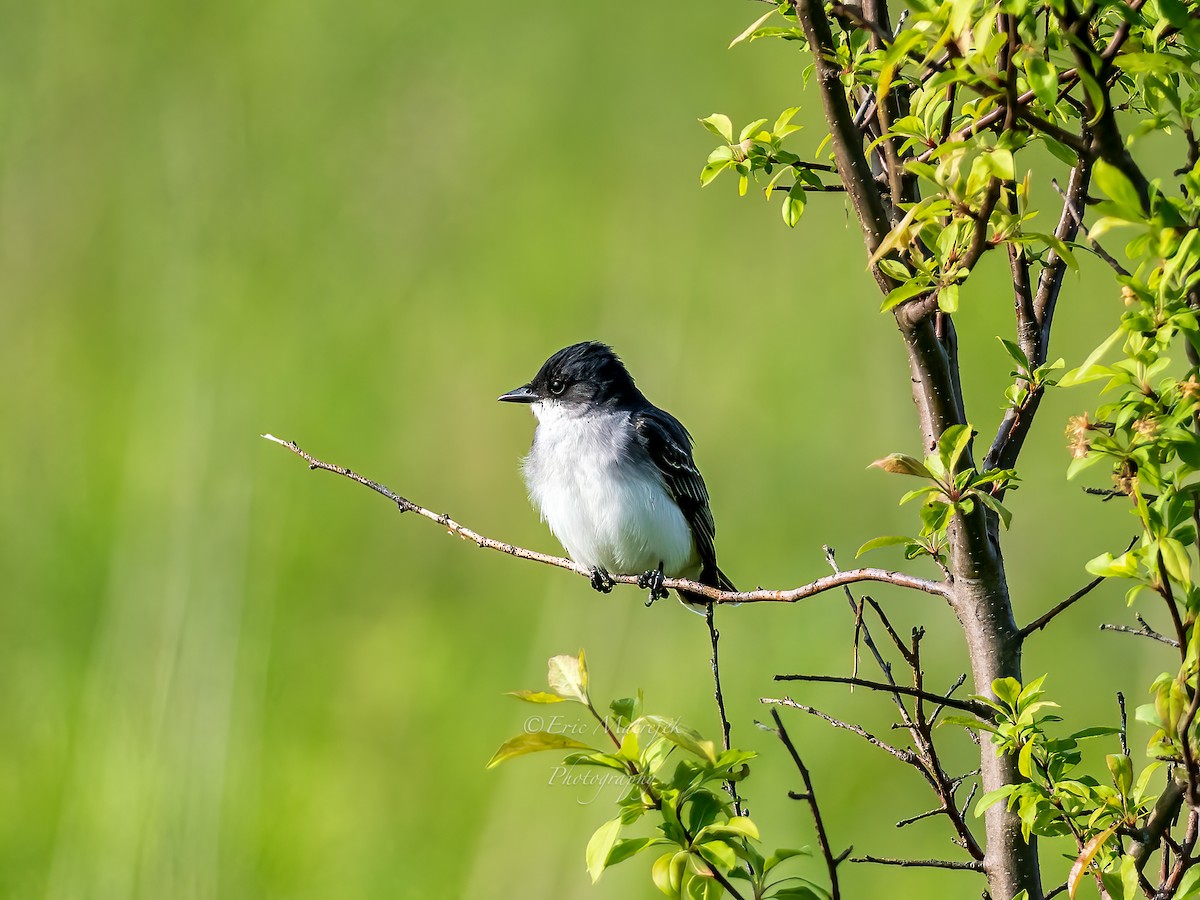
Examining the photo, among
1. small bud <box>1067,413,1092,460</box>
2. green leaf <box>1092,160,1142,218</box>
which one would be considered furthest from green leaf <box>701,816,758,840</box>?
green leaf <box>1092,160,1142,218</box>

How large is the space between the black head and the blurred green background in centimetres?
82

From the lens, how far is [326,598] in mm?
6469

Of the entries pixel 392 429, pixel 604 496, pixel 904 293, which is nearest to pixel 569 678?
pixel 904 293

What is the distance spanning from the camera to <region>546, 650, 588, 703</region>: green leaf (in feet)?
6.74

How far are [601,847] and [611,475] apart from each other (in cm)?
332

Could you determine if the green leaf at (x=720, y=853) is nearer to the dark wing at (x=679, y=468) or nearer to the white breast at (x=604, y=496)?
the white breast at (x=604, y=496)

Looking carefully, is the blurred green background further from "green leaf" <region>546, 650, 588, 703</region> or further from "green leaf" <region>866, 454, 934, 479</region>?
"green leaf" <region>866, 454, 934, 479</region>

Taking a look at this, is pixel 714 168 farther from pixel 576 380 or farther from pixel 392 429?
pixel 392 429

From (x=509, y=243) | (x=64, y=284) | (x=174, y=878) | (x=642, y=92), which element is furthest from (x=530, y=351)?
(x=174, y=878)

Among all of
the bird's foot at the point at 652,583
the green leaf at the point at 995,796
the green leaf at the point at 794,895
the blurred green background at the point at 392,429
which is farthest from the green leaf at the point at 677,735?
the blurred green background at the point at 392,429

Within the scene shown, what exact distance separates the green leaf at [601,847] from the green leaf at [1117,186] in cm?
100

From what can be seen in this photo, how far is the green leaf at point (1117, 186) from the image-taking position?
4.95ft

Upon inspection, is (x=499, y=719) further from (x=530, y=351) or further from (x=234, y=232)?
(x=234, y=232)

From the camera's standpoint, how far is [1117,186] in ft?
4.98
